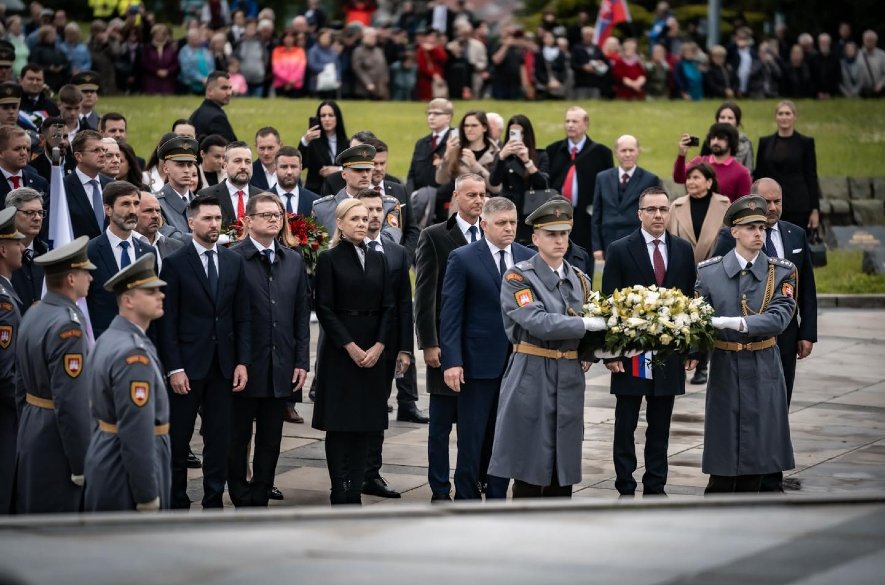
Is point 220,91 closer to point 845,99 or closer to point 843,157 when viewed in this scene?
Answer: point 843,157

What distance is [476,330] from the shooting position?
981 cm

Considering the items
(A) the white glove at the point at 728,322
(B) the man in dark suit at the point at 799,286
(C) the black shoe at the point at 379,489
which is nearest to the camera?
(A) the white glove at the point at 728,322

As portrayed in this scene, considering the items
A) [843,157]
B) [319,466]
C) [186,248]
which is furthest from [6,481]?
[843,157]

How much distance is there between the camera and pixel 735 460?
9.83 metres

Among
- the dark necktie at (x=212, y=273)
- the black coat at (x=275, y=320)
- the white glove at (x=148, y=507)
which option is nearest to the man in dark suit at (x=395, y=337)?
the black coat at (x=275, y=320)

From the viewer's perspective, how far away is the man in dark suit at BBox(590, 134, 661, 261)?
14.6m

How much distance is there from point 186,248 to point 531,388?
7.80 ft

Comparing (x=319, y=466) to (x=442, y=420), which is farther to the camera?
(x=319, y=466)

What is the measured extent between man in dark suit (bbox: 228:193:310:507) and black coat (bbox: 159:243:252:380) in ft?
0.28

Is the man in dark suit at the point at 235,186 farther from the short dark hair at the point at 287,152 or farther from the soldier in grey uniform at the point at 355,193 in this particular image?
the short dark hair at the point at 287,152

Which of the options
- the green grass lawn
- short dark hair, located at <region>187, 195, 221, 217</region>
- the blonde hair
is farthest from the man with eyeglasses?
the green grass lawn

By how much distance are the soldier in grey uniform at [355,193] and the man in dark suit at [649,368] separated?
188cm

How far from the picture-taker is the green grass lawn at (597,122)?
27562 mm

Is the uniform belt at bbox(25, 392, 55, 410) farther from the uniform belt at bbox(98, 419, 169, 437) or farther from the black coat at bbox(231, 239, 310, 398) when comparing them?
the black coat at bbox(231, 239, 310, 398)
